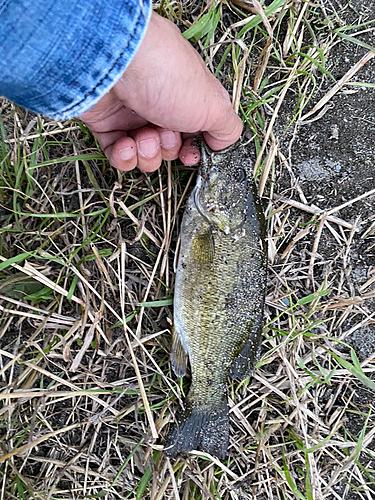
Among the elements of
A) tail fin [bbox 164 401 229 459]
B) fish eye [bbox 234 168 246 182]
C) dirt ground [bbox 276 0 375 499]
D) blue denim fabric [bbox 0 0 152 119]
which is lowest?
tail fin [bbox 164 401 229 459]

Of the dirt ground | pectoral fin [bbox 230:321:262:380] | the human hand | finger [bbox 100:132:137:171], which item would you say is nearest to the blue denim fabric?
the human hand

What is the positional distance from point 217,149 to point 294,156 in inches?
27.0

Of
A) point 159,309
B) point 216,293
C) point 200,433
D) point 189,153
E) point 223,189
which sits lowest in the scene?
point 200,433

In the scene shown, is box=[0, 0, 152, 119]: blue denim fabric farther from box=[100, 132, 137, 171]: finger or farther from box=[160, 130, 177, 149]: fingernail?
box=[160, 130, 177, 149]: fingernail

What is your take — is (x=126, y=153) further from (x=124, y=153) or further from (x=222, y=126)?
(x=222, y=126)

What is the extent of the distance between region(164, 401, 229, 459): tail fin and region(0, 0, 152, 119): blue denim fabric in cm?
186

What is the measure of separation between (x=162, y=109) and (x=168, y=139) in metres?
0.32

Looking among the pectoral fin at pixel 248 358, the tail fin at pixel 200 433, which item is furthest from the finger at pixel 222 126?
the tail fin at pixel 200 433

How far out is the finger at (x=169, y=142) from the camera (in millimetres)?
2010

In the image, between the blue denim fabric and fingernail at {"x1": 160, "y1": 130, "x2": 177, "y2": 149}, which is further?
fingernail at {"x1": 160, "y1": 130, "x2": 177, "y2": 149}

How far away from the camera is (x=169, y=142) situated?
204 cm

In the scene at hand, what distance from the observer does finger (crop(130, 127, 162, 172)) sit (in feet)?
6.39

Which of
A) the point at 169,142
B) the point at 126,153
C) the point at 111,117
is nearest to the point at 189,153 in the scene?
the point at 169,142


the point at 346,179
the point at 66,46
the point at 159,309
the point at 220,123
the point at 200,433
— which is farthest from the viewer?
the point at 346,179
